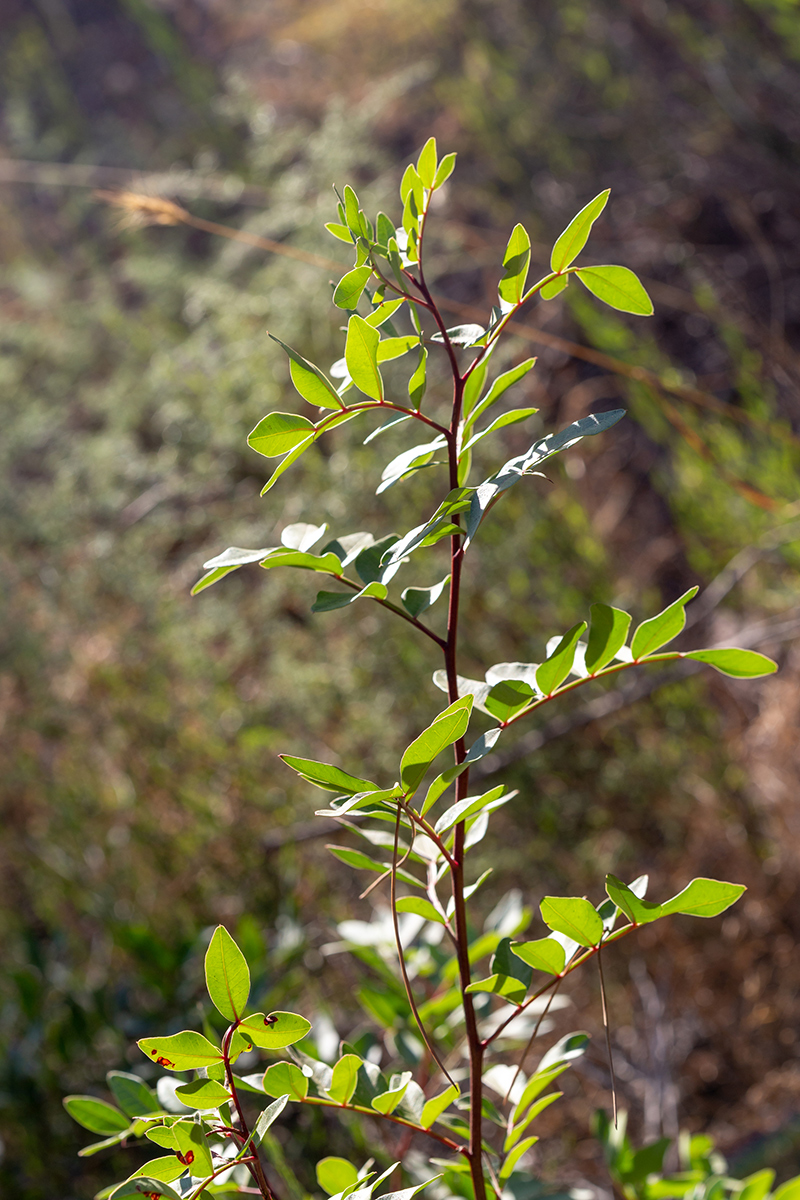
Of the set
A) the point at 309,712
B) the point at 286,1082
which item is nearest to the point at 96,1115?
the point at 286,1082

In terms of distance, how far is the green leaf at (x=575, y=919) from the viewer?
0.37 m

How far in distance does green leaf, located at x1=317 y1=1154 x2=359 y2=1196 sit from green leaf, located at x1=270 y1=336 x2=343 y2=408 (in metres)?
0.35

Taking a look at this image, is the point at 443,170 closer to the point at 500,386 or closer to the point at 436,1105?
the point at 500,386

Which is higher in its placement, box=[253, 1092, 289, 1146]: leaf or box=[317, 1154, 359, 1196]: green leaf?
box=[253, 1092, 289, 1146]: leaf

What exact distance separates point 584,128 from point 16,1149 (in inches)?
110

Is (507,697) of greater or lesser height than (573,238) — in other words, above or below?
below

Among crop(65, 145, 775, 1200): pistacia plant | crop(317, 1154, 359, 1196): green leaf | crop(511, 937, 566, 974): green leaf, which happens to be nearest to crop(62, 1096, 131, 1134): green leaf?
crop(65, 145, 775, 1200): pistacia plant

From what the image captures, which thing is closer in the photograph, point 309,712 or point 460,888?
point 460,888

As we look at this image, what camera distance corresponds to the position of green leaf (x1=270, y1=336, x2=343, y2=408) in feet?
1.20

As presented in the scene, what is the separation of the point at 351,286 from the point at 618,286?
108mm

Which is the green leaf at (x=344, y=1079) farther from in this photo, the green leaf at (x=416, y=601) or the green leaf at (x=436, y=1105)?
the green leaf at (x=416, y=601)

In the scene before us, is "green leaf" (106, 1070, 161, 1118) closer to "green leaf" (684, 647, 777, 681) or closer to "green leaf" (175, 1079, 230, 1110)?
"green leaf" (175, 1079, 230, 1110)

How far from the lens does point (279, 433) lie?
15.0 inches

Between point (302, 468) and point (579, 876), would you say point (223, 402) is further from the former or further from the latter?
point (579, 876)
